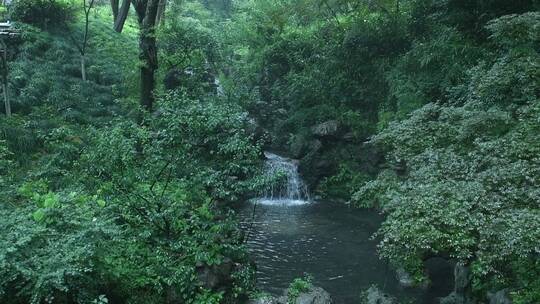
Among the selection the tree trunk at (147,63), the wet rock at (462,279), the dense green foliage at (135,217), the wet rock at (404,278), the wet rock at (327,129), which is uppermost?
the tree trunk at (147,63)

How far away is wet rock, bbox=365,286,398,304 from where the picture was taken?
9.53 m

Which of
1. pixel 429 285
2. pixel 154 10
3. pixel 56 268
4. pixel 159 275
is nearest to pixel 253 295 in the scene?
pixel 159 275

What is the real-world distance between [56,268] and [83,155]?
346cm

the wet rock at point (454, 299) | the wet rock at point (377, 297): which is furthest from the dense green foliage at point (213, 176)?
the wet rock at point (377, 297)

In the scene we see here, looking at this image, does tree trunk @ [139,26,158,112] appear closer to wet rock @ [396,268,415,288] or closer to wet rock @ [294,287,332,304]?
wet rock @ [294,287,332,304]

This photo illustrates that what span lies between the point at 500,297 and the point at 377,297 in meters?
2.88

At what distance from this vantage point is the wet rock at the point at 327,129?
20.4 metres

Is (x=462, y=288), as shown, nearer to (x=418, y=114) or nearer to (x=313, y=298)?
(x=313, y=298)

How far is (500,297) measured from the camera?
7.43 metres

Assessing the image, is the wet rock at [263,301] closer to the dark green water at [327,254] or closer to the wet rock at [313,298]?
the wet rock at [313,298]

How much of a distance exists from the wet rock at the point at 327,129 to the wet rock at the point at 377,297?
36.0 ft

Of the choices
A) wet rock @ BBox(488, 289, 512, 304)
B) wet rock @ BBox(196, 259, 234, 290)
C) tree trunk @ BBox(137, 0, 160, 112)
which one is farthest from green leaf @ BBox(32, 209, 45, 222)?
wet rock @ BBox(488, 289, 512, 304)

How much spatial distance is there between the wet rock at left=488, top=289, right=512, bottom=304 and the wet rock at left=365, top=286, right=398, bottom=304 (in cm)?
221

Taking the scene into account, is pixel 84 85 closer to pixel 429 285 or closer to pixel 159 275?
pixel 159 275
